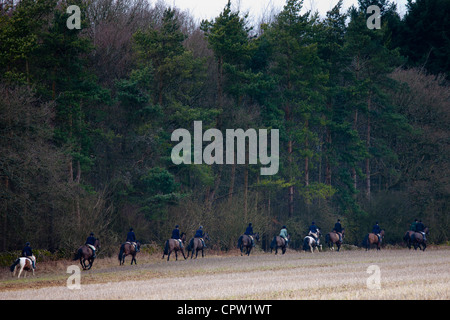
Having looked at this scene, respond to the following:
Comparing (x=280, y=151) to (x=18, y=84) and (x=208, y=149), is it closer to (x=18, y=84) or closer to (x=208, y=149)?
(x=208, y=149)

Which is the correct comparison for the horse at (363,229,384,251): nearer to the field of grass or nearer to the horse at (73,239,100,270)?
the field of grass

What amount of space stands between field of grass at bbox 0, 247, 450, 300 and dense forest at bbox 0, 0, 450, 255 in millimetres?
5356

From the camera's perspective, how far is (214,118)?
40719 millimetres

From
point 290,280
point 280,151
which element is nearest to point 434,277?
point 290,280

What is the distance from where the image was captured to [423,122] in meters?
47.5

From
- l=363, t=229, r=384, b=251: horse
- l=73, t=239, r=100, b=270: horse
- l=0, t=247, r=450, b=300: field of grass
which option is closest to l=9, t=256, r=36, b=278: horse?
l=0, t=247, r=450, b=300: field of grass

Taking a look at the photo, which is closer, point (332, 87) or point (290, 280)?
point (290, 280)

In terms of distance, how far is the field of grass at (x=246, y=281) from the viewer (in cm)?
1555

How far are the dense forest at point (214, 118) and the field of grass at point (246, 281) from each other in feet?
17.6

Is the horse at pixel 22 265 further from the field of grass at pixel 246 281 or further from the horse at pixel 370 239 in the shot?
the horse at pixel 370 239

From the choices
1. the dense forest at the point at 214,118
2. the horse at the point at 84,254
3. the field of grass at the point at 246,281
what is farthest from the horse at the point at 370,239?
the horse at the point at 84,254

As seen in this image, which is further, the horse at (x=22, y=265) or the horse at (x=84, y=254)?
the horse at (x=84, y=254)

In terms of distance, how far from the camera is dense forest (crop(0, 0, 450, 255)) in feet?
94.3
